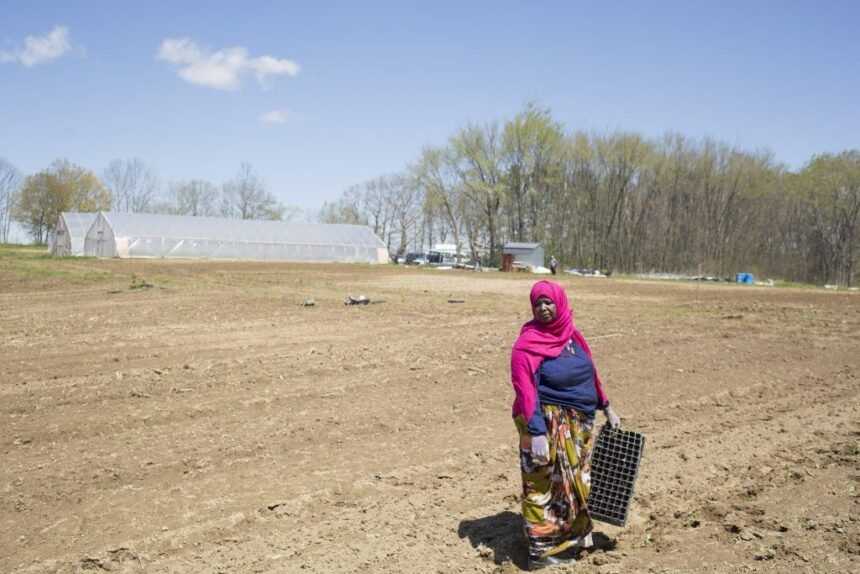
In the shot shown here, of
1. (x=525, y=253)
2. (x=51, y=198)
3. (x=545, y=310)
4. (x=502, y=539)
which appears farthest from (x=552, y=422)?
(x=51, y=198)

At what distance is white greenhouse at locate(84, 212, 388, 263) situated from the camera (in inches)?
2160

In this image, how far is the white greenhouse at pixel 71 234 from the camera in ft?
184

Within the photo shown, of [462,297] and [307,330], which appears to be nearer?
[307,330]

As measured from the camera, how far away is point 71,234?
185ft

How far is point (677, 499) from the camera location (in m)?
5.93

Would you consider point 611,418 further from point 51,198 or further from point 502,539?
point 51,198

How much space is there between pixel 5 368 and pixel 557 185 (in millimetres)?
66878

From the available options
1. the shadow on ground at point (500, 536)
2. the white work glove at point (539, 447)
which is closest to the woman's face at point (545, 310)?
the white work glove at point (539, 447)

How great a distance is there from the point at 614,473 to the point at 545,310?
134 centimetres

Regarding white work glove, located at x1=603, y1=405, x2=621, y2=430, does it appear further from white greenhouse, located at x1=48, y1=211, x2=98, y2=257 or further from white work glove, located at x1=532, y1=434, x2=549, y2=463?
white greenhouse, located at x1=48, y1=211, x2=98, y2=257

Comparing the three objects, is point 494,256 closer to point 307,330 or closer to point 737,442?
point 307,330

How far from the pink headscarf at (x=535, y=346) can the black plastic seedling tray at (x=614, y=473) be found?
87 centimetres

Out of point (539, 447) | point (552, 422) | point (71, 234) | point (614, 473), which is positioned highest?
point (71, 234)

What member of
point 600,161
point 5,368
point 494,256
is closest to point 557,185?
point 600,161
